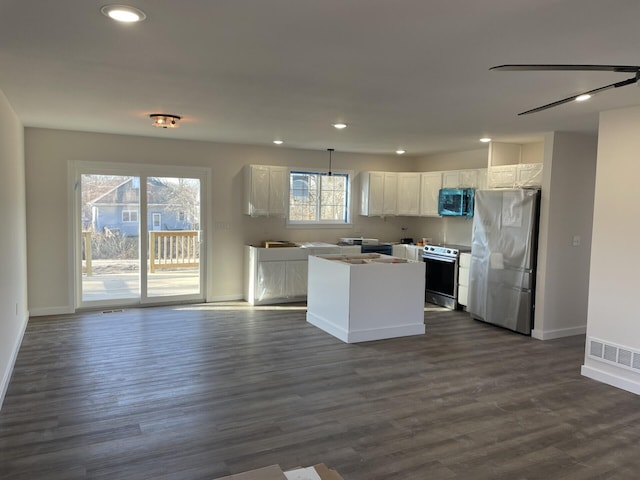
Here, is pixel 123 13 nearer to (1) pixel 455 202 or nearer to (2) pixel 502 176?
(2) pixel 502 176

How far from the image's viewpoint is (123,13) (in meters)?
2.21

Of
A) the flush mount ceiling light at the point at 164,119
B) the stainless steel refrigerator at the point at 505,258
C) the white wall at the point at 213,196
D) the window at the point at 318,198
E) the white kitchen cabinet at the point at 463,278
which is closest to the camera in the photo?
the flush mount ceiling light at the point at 164,119

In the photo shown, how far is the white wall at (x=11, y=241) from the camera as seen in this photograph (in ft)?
12.6

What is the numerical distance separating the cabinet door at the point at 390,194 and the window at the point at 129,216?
3.97 m

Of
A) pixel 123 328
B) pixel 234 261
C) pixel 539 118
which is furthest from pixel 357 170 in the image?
pixel 123 328

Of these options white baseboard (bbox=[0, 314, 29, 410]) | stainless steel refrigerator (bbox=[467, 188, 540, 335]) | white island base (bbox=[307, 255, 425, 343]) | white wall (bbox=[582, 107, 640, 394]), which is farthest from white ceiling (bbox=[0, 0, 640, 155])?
white baseboard (bbox=[0, 314, 29, 410])

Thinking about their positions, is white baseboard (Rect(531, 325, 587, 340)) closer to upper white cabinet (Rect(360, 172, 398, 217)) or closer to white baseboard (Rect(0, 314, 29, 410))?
upper white cabinet (Rect(360, 172, 398, 217))

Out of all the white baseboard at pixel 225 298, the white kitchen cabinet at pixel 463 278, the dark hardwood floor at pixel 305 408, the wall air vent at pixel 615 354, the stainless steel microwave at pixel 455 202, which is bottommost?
the dark hardwood floor at pixel 305 408

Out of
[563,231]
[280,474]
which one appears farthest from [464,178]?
[280,474]

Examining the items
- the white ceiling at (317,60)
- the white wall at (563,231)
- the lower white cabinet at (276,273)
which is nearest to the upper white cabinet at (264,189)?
the lower white cabinet at (276,273)

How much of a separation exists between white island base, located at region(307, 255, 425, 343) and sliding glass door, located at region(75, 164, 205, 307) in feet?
7.77

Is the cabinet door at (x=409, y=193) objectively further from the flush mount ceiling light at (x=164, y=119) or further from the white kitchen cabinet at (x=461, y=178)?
the flush mount ceiling light at (x=164, y=119)

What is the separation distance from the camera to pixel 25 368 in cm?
420

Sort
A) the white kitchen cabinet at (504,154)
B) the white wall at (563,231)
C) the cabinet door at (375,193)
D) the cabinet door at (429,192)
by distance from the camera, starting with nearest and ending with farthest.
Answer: the white wall at (563,231), the white kitchen cabinet at (504,154), the cabinet door at (429,192), the cabinet door at (375,193)
